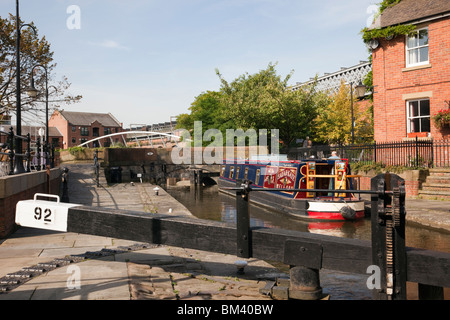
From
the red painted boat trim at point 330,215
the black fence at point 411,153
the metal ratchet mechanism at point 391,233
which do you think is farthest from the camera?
the black fence at point 411,153

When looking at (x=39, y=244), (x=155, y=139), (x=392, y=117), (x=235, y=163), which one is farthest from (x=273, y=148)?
(x=155, y=139)

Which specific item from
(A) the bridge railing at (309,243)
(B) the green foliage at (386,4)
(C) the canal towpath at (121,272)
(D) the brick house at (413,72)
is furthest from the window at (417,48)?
(A) the bridge railing at (309,243)

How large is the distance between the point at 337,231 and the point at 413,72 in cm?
1006

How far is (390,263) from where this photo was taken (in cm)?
343

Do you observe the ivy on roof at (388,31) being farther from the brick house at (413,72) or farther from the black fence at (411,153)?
the black fence at (411,153)

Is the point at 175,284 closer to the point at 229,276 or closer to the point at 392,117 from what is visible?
the point at 229,276

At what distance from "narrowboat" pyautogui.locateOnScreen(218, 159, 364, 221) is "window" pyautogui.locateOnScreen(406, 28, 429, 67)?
6.94 metres

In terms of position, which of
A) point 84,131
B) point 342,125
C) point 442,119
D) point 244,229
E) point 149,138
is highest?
point 84,131

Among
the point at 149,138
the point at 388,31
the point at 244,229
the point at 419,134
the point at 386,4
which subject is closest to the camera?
the point at 244,229

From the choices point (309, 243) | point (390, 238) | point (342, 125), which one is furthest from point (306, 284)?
point (342, 125)

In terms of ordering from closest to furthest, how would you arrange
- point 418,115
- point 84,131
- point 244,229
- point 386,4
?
point 244,229, point 418,115, point 386,4, point 84,131

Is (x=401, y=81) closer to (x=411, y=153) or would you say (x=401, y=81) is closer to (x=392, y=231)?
(x=411, y=153)

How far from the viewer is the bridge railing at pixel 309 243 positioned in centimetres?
342

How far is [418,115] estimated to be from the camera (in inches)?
766
